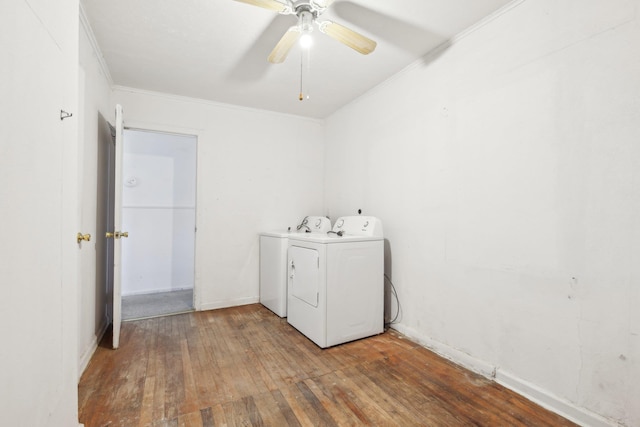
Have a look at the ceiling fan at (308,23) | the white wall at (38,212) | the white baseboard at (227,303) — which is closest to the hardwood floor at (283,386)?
the white wall at (38,212)

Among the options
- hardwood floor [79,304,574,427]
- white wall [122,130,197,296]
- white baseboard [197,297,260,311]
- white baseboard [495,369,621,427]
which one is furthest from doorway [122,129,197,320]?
white baseboard [495,369,621,427]

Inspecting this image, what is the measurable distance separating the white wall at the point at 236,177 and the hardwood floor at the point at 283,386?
932 millimetres

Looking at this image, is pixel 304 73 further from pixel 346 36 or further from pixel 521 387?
pixel 521 387

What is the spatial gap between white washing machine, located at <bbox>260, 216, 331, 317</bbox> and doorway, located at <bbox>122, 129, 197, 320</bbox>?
3.37 feet

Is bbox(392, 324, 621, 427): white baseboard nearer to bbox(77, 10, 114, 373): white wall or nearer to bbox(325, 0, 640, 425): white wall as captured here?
bbox(325, 0, 640, 425): white wall

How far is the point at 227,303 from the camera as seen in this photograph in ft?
11.4

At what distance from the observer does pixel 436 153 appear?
2.39m

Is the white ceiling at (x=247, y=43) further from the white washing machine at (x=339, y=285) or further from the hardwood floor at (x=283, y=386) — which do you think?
the hardwood floor at (x=283, y=386)

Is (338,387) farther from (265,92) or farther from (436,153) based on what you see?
(265,92)

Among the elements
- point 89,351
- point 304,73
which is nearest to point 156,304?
point 89,351

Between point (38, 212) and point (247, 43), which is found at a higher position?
point (247, 43)

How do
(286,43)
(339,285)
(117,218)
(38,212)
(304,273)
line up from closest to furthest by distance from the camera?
(38,212)
(286,43)
(117,218)
(339,285)
(304,273)

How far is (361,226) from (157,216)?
2.99 m

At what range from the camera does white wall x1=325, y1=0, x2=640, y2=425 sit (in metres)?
1.43
